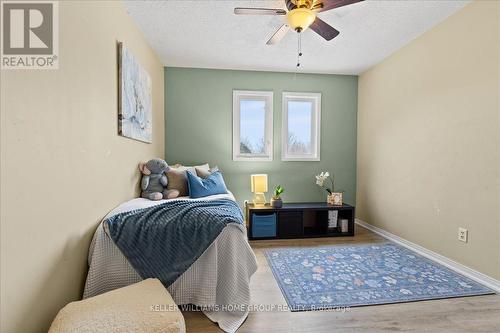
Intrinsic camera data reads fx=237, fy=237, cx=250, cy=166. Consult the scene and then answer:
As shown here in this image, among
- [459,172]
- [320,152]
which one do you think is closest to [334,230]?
[320,152]

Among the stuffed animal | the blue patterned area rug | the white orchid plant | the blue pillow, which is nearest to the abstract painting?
the stuffed animal

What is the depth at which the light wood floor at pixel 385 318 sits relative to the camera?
4.93 ft

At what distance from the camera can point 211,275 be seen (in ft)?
5.31

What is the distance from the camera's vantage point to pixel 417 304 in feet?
5.73

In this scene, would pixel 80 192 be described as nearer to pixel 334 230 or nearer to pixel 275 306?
pixel 275 306

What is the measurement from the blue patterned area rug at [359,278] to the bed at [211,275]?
1.45 ft

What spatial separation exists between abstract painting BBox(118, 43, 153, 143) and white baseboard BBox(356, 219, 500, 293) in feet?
10.9

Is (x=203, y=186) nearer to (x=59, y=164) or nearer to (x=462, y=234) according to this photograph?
(x=59, y=164)

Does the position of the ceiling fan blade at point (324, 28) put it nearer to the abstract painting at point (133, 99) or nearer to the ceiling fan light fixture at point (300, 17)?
the ceiling fan light fixture at point (300, 17)

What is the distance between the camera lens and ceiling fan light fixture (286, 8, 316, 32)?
179 centimetres

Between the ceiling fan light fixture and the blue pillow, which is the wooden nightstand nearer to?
the blue pillow

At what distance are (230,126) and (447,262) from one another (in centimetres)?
309

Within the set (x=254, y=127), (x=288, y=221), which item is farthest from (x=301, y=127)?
(x=288, y=221)

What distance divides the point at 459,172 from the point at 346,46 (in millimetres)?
1862
